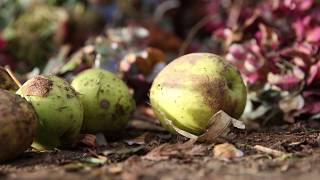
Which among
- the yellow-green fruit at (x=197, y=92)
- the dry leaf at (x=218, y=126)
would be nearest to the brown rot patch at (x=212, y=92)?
the yellow-green fruit at (x=197, y=92)

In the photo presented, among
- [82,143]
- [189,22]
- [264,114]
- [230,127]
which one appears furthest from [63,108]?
[189,22]

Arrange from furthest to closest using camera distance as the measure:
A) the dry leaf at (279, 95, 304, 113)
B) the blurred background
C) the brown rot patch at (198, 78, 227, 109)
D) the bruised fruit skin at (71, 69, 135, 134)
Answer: the blurred background < the dry leaf at (279, 95, 304, 113) < the bruised fruit skin at (71, 69, 135, 134) < the brown rot patch at (198, 78, 227, 109)

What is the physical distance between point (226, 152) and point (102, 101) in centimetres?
76

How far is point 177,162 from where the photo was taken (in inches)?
74.9

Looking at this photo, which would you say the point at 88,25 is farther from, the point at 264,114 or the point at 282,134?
the point at 282,134

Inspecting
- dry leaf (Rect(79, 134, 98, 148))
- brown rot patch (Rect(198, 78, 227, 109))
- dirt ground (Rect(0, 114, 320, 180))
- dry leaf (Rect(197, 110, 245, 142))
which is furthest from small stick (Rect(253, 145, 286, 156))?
dry leaf (Rect(79, 134, 98, 148))

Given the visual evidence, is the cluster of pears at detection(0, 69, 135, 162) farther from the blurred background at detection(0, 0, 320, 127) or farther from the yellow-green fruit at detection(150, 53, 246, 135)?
the blurred background at detection(0, 0, 320, 127)

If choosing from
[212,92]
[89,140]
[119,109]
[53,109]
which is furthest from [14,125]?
[212,92]

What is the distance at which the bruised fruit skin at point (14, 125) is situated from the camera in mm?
2039

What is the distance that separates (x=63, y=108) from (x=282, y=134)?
0.97 meters

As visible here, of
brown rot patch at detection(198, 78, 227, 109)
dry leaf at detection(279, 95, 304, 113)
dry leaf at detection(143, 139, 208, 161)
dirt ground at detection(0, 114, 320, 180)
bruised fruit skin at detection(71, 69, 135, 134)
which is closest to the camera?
dirt ground at detection(0, 114, 320, 180)

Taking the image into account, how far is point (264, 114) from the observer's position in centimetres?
317

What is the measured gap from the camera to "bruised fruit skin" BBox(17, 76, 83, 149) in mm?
2244

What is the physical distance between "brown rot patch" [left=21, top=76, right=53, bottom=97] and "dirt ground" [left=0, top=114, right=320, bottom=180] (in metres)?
0.24
